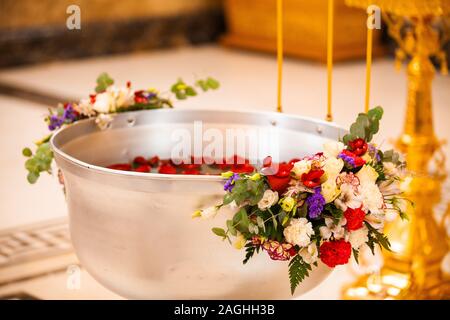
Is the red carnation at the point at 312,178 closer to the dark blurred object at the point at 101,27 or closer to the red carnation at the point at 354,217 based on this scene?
the red carnation at the point at 354,217

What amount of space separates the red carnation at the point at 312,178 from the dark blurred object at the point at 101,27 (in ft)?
24.3

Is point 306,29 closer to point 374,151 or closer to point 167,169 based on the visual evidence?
point 167,169

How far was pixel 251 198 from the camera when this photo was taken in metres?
1.64

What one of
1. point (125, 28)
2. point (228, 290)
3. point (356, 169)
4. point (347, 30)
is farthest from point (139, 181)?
point (125, 28)

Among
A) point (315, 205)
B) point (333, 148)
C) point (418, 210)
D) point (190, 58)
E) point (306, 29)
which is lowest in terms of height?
point (418, 210)

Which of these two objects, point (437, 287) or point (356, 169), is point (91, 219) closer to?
point (356, 169)

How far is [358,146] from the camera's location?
1.78 metres

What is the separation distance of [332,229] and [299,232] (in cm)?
8

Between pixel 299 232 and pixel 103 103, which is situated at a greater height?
pixel 103 103

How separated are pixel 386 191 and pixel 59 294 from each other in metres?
1.75

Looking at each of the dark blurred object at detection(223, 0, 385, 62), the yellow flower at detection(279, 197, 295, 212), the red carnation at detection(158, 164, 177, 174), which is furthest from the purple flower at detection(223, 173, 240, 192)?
the dark blurred object at detection(223, 0, 385, 62)

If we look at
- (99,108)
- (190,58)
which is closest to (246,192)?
(99,108)

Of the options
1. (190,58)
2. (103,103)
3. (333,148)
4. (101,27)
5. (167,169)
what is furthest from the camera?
(101,27)

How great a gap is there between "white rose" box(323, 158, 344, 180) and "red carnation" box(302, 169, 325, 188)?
1 centimetres
